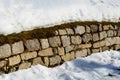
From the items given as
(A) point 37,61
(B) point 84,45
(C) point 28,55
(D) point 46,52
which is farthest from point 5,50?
(B) point 84,45

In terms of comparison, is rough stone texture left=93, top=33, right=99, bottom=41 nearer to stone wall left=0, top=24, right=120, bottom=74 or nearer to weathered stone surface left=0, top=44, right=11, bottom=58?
stone wall left=0, top=24, right=120, bottom=74

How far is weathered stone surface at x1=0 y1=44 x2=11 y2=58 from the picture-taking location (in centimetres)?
547

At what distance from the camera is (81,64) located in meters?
6.56

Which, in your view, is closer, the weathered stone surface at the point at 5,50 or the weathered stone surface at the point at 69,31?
the weathered stone surface at the point at 5,50

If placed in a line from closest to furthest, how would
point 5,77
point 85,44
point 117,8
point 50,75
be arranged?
point 5,77 → point 50,75 → point 85,44 → point 117,8

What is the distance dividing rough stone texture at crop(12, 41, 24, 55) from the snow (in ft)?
0.81

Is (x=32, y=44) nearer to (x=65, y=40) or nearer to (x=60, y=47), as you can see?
(x=60, y=47)

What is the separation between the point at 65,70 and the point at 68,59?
0.55m

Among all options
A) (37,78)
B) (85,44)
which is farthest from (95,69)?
(37,78)

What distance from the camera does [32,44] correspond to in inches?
232

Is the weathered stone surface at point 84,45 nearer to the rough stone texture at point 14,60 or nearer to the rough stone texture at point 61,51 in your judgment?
the rough stone texture at point 61,51

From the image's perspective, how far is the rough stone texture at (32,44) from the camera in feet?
19.1

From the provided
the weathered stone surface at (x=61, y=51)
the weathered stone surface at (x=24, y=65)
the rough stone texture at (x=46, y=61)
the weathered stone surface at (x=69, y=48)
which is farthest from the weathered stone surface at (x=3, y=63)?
the weathered stone surface at (x=69, y=48)

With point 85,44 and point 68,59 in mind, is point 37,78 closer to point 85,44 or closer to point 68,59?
point 68,59
